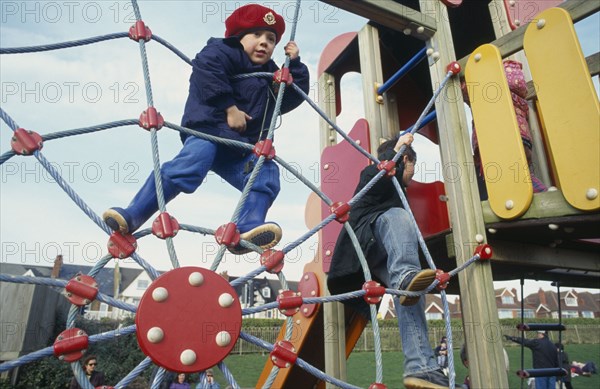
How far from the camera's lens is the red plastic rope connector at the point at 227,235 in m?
1.15

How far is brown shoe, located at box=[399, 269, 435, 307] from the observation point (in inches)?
55.1

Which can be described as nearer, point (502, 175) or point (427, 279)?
point (427, 279)

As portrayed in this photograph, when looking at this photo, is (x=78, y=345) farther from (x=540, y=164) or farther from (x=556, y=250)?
(x=540, y=164)

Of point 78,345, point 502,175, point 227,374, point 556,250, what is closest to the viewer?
point 78,345

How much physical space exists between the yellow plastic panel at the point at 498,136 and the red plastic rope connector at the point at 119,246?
48.5 inches

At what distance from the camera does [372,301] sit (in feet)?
4.29

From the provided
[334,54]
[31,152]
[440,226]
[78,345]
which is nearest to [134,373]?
[78,345]

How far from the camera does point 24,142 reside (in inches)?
42.1

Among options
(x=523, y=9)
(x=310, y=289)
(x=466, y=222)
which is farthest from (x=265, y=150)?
(x=523, y=9)

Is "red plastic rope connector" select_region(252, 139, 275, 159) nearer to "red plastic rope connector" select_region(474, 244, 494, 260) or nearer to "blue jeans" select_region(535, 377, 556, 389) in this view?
"red plastic rope connector" select_region(474, 244, 494, 260)

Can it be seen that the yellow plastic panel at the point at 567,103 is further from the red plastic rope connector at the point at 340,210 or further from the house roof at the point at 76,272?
the house roof at the point at 76,272

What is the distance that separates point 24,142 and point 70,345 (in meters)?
0.51

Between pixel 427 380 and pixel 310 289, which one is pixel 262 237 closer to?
pixel 427 380

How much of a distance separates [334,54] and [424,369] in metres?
2.05
